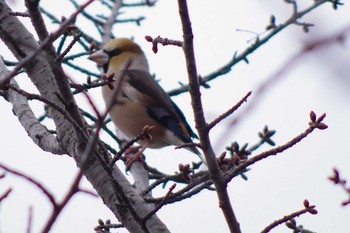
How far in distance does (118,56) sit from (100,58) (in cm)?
30

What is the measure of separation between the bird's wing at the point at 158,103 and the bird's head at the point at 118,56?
0.35 m

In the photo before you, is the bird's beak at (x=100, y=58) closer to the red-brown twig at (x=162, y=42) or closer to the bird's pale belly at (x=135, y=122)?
the bird's pale belly at (x=135, y=122)

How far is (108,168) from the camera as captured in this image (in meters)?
2.13

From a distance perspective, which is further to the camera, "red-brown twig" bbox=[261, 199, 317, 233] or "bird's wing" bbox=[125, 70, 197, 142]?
"bird's wing" bbox=[125, 70, 197, 142]

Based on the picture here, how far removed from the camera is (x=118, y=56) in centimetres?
648

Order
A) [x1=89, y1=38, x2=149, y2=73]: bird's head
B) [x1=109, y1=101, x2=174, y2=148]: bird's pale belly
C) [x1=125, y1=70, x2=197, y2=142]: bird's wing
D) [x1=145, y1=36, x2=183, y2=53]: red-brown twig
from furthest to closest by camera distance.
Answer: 1. [x1=89, y1=38, x2=149, y2=73]: bird's head
2. [x1=125, y1=70, x2=197, y2=142]: bird's wing
3. [x1=109, y1=101, x2=174, y2=148]: bird's pale belly
4. [x1=145, y1=36, x2=183, y2=53]: red-brown twig

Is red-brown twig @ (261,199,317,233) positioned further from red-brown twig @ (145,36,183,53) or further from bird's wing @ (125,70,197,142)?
bird's wing @ (125,70,197,142)

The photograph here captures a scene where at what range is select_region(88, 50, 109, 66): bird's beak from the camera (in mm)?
6141

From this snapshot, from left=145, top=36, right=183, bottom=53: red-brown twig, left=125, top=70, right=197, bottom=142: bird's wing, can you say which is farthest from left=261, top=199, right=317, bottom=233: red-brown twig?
left=125, top=70, right=197, bottom=142: bird's wing

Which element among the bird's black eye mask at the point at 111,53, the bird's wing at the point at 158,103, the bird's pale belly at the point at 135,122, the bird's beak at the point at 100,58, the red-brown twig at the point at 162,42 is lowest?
the red-brown twig at the point at 162,42

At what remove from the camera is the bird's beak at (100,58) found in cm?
614

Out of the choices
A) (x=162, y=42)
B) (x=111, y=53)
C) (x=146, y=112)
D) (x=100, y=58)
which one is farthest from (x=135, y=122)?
(x=162, y=42)

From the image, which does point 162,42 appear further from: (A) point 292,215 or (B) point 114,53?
(B) point 114,53

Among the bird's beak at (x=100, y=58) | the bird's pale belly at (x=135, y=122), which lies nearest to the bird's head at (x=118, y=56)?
the bird's beak at (x=100, y=58)
